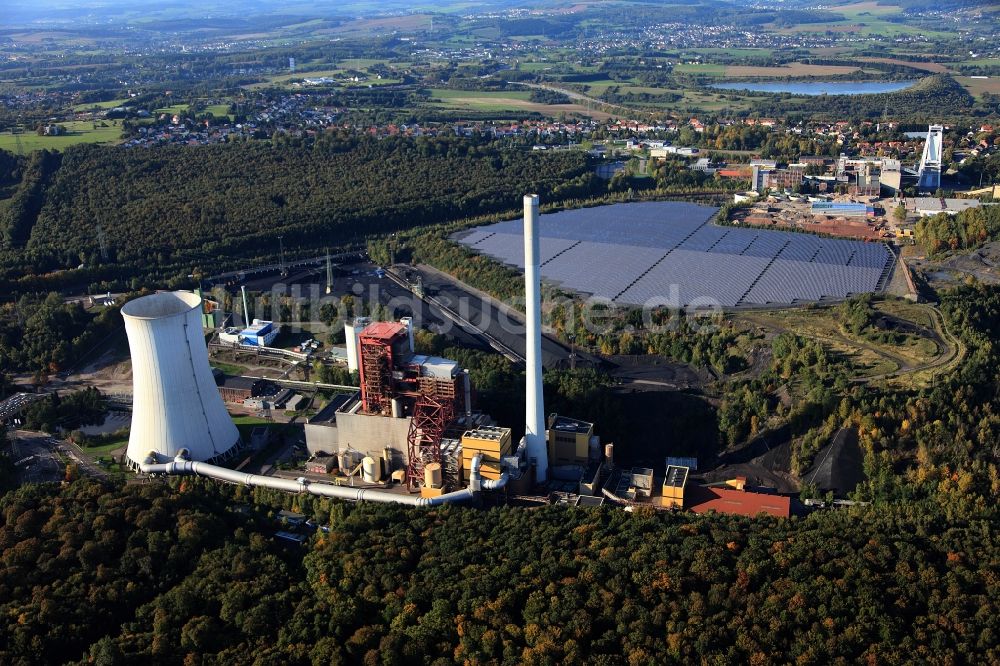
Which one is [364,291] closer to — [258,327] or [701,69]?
[258,327]

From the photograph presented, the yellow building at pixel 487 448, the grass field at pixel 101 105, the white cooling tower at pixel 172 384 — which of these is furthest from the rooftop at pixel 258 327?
the grass field at pixel 101 105

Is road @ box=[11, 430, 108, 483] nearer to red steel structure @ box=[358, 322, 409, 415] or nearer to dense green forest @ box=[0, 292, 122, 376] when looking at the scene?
dense green forest @ box=[0, 292, 122, 376]

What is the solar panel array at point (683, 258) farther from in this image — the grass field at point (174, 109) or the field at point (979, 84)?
the field at point (979, 84)

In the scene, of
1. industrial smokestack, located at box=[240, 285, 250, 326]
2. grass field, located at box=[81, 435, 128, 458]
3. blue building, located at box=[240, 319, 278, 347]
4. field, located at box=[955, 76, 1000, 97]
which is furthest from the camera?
field, located at box=[955, 76, 1000, 97]


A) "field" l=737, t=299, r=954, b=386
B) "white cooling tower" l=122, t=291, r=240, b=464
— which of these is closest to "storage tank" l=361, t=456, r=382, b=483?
"white cooling tower" l=122, t=291, r=240, b=464

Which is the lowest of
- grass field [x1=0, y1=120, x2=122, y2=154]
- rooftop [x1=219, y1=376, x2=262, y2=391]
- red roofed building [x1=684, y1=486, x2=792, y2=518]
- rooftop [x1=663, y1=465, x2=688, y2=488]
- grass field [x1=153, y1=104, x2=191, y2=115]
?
red roofed building [x1=684, y1=486, x2=792, y2=518]

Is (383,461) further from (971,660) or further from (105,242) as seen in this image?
(105,242)
